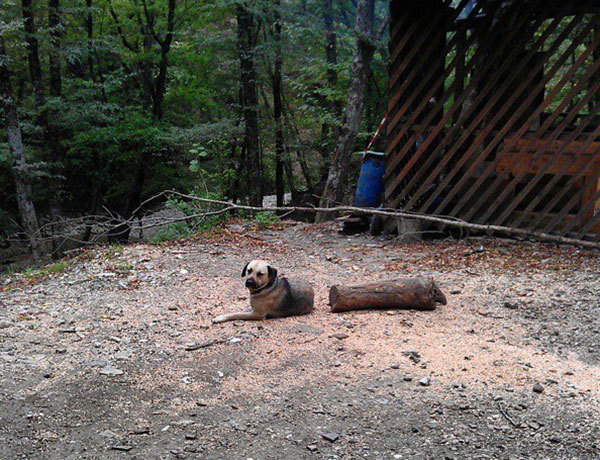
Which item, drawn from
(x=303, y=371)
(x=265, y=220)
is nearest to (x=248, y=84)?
(x=265, y=220)

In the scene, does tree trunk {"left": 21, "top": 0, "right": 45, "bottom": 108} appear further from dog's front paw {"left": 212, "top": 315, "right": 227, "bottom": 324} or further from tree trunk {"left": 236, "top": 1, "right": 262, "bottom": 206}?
dog's front paw {"left": 212, "top": 315, "right": 227, "bottom": 324}

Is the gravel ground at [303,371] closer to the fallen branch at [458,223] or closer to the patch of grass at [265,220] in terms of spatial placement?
the fallen branch at [458,223]

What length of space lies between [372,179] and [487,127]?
2.03 meters

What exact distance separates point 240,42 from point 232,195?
4355 mm

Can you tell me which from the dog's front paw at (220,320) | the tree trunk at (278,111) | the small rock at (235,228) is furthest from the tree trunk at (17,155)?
the dog's front paw at (220,320)

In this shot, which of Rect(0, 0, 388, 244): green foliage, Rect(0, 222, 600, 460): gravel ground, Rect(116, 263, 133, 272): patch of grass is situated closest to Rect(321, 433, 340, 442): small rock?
Rect(0, 222, 600, 460): gravel ground

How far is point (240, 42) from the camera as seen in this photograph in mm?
12570

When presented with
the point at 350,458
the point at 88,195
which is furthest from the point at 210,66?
the point at 350,458

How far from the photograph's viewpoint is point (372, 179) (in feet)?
29.0

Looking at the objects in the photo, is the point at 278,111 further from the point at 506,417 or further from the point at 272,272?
the point at 506,417

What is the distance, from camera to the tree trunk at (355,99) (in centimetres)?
977

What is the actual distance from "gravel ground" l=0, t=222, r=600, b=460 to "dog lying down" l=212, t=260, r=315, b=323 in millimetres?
118

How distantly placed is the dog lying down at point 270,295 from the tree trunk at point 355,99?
Result: 183 inches

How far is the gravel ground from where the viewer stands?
3.15m
